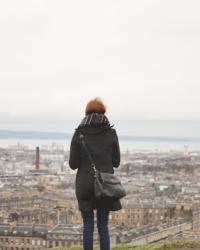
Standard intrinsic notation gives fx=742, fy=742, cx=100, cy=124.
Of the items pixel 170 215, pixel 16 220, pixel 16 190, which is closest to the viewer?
pixel 16 220

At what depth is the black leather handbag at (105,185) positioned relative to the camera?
5.39 meters

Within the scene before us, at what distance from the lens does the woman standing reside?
548 cm

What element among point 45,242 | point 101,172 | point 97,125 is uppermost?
point 97,125

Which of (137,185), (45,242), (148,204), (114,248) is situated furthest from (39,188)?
(114,248)

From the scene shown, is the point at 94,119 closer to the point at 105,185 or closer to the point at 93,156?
the point at 93,156

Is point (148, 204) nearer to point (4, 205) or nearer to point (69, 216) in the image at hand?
point (69, 216)

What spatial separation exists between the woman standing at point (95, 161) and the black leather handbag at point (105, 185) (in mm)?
33

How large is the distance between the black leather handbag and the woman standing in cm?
3

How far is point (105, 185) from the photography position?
542 cm

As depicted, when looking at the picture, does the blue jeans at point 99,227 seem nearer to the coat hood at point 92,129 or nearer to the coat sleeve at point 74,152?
the coat sleeve at point 74,152

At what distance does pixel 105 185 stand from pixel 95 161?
22cm

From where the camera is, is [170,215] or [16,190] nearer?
[170,215]

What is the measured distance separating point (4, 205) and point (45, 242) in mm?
21417

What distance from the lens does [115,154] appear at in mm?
5664
